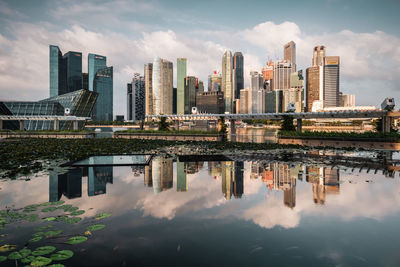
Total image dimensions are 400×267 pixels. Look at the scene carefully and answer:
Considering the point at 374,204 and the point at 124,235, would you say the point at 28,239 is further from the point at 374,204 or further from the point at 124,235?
the point at 374,204

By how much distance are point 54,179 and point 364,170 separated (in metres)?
18.5

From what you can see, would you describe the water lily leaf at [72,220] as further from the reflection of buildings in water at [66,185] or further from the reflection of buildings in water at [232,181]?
the reflection of buildings in water at [232,181]

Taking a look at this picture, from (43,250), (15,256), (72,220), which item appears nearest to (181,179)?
(72,220)

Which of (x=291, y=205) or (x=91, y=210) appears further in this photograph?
(x=291, y=205)

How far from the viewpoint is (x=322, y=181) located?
12.4 metres

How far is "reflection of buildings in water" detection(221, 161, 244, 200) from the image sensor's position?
1050 cm

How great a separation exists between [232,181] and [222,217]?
16.3ft

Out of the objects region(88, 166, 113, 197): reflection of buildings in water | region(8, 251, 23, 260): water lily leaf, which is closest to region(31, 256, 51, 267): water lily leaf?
region(8, 251, 23, 260): water lily leaf

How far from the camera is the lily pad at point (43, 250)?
5152mm

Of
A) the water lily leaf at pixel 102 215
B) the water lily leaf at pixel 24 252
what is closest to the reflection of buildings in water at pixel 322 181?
the water lily leaf at pixel 102 215

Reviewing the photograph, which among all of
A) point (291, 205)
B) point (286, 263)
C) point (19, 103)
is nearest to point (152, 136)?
point (291, 205)

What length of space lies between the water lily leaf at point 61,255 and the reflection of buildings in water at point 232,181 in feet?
19.8

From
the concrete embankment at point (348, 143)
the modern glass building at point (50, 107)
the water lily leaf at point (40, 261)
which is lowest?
the water lily leaf at point (40, 261)

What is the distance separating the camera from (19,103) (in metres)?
102
